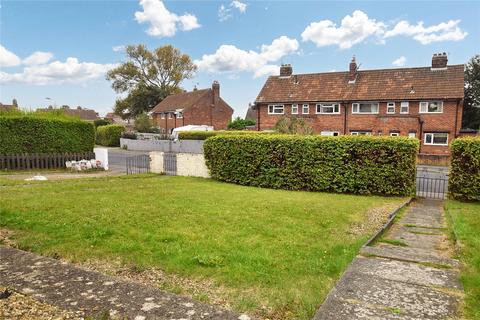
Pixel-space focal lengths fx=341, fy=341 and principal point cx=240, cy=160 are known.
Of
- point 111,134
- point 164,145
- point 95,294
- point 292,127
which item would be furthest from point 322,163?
point 111,134

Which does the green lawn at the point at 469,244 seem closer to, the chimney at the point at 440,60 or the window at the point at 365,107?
the window at the point at 365,107

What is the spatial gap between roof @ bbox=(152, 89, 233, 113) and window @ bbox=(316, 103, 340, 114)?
2097 centimetres

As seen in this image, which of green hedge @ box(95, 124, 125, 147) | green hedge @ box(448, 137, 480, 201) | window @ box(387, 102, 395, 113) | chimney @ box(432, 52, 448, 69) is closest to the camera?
green hedge @ box(448, 137, 480, 201)

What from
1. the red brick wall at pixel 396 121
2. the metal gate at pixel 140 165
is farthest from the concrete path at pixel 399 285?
the red brick wall at pixel 396 121

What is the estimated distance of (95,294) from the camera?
3234 mm

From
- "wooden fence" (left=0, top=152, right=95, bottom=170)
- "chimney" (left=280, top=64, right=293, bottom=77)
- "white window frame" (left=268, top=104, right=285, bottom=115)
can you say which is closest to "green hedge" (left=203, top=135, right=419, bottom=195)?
"wooden fence" (left=0, top=152, right=95, bottom=170)

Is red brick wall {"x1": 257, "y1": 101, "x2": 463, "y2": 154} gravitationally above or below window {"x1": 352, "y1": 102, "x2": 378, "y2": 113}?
below

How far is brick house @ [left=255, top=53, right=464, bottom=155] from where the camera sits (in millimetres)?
30297

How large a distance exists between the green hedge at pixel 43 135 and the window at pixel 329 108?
22.8 m

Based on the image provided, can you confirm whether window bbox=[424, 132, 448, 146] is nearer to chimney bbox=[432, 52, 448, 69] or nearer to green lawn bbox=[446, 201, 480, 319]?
chimney bbox=[432, 52, 448, 69]

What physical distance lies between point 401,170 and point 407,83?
23.2 meters

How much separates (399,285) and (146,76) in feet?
225

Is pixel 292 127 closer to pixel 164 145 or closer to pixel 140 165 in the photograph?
pixel 140 165

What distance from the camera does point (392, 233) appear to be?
7.29 meters
